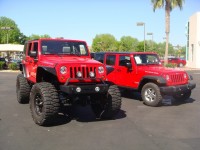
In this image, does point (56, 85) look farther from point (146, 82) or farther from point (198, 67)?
point (198, 67)

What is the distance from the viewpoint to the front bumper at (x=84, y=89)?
20.5ft

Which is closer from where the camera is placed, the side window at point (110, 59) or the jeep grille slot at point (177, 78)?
the jeep grille slot at point (177, 78)

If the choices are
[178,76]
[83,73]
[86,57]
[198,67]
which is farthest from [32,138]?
[198,67]

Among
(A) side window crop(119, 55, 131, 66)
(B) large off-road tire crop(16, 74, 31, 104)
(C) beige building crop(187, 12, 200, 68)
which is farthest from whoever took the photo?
(C) beige building crop(187, 12, 200, 68)

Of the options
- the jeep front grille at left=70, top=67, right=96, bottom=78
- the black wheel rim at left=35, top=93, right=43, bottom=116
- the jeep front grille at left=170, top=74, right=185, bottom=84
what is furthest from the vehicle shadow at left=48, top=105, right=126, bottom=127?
the jeep front grille at left=170, top=74, right=185, bottom=84

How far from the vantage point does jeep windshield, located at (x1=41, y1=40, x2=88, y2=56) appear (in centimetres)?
795

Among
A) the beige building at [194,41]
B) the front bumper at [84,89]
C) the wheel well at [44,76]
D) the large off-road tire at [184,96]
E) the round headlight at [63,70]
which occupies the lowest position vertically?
the large off-road tire at [184,96]

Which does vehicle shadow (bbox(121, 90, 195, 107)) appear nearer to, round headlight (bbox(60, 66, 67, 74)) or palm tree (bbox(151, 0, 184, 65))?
round headlight (bbox(60, 66, 67, 74))

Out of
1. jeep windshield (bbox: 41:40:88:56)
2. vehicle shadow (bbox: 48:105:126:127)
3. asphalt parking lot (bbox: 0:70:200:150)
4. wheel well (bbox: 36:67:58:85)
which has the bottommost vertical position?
asphalt parking lot (bbox: 0:70:200:150)

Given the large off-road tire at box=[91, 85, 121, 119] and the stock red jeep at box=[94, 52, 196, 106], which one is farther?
the stock red jeep at box=[94, 52, 196, 106]

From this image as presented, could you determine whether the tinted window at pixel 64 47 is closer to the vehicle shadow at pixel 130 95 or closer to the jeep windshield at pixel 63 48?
the jeep windshield at pixel 63 48

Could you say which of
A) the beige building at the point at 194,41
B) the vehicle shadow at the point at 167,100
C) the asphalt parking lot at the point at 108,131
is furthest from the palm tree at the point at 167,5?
the asphalt parking lot at the point at 108,131

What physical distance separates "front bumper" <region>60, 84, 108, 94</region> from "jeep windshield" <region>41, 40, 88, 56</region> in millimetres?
1836

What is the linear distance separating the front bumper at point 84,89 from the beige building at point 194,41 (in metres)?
32.4
